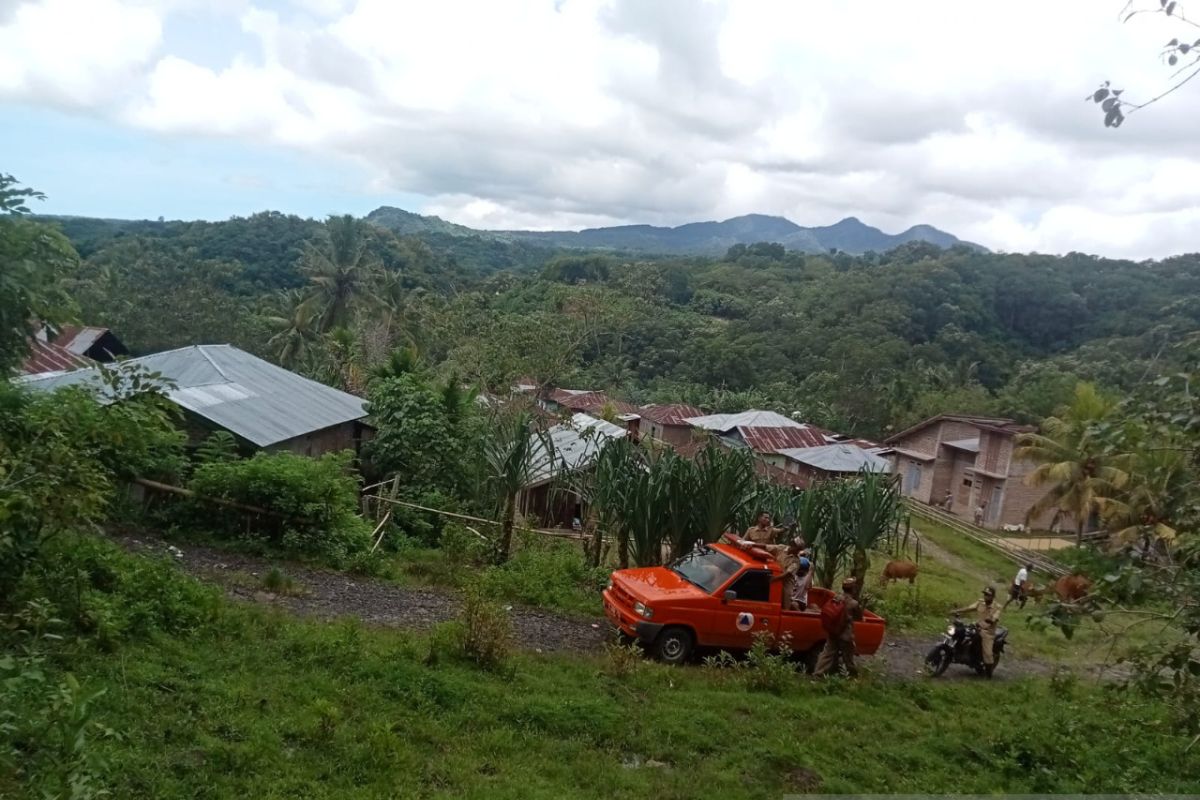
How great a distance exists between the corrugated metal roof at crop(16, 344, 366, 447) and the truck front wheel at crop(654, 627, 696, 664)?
27.7 ft

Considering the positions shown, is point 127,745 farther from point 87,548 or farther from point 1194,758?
point 1194,758

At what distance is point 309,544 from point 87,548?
4.13 meters

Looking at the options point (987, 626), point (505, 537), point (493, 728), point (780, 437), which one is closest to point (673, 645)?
point (493, 728)

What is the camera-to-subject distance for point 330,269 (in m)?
38.3

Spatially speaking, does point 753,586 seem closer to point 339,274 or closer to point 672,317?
point 339,274

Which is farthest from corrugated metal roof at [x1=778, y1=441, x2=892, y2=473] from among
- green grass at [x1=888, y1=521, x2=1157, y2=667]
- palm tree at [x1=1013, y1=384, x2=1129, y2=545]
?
green grass at [x1=888, y1=521, x2=1157, y2=667]

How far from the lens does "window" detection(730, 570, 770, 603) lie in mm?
10344

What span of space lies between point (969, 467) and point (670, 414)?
13.9m

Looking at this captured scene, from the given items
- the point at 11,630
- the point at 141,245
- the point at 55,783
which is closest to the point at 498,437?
the point at 11,630

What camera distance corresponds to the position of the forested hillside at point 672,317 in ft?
103

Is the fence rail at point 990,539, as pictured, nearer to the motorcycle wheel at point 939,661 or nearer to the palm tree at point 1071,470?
the palm tree at point 1071,470

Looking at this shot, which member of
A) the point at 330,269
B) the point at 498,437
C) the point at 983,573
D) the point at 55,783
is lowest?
the point at 983,573

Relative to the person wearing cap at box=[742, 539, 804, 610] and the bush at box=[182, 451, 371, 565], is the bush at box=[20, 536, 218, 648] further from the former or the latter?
the person wearing cap at box=[742, 539, 804, 610]

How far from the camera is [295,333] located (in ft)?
122
